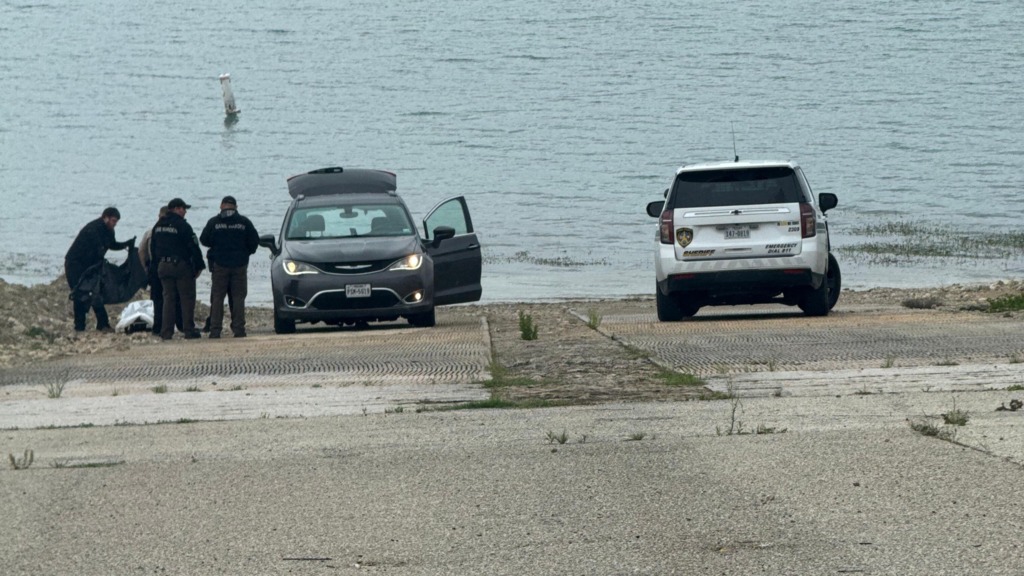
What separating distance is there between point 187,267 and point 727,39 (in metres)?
57.1

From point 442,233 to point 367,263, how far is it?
3.34 ft

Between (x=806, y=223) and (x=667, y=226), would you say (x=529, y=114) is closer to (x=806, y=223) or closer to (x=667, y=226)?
(x=667, y=226)

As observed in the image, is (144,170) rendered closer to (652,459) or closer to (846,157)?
(846,157)

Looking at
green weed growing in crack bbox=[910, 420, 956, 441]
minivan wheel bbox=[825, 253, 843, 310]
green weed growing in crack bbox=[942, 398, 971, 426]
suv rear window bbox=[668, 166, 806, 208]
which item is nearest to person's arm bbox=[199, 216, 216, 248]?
suv rear window bbox=[668, 166, 806, 208]

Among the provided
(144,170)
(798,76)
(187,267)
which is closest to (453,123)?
(144,170)

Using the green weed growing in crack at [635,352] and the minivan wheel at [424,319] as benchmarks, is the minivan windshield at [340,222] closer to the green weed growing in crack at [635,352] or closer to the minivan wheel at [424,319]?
the minivan wheel at [424,319]

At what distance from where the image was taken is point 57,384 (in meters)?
11.4

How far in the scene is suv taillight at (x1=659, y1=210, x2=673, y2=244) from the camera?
16.2 metres

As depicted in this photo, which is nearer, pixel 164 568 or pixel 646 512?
pixel 164 568

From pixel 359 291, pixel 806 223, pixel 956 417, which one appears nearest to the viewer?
pixel 956 417

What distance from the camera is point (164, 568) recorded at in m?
5.24

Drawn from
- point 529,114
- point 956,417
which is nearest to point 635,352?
point 956,417

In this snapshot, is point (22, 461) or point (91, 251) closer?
point (22, 461)

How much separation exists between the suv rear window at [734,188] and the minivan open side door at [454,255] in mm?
3110
